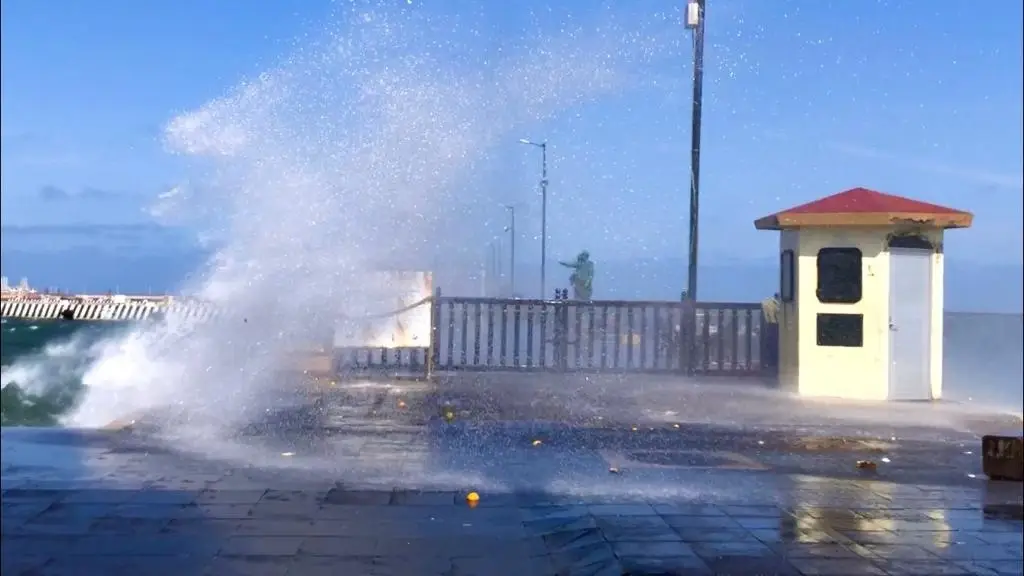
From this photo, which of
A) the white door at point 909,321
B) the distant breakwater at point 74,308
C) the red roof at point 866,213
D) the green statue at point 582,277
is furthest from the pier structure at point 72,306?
the white door at point 909,321

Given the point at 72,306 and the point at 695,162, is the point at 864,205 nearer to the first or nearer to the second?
the point at 695,162

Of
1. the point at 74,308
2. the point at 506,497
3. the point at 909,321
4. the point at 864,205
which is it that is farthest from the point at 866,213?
the point at 74,308

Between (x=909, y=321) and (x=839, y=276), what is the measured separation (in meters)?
1.05

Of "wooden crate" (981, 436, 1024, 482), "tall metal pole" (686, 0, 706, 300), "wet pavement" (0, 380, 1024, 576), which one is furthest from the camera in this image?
"tall metal pole" (686, 0, 706, 300)

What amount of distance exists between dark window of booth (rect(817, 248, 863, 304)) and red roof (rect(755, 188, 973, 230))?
45 centimetres

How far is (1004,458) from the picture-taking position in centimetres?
820

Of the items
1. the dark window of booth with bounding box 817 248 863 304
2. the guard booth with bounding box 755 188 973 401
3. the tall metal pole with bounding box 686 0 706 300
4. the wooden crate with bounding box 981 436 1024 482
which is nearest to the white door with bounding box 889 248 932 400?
the guard booth with bounding box 755 188 973 401

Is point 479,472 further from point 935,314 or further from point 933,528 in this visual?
point 935,314

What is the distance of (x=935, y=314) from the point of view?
13.2m

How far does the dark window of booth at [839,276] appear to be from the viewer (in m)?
13.2

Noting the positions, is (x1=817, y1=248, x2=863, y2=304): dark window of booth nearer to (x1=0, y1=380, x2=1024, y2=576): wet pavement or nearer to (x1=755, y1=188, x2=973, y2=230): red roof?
(x1=755, y1=188, x2=973, y2=230): red roof

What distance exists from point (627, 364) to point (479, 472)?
25.7ft

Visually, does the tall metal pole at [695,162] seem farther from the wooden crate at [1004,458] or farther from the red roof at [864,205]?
the wooden crate at [1004,458]

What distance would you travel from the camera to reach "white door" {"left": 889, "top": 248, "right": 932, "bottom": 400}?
1316 cm
